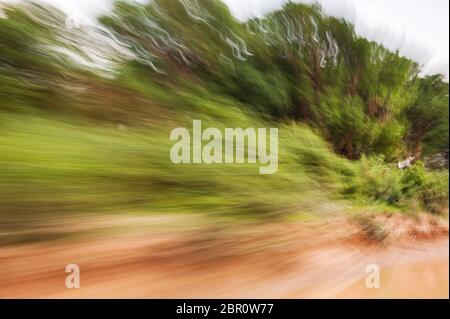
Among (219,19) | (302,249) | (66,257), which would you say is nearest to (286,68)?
(219,19)

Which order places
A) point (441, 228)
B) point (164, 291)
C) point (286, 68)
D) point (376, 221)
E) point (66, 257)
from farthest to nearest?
1. point (441, 228)
2. point (376, 221)
3. point (286, 68)
4. point (164, 291)
5. point (66, 257)

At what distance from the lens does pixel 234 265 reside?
1298 mm

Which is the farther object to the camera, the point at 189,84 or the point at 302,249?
the point at 302,249

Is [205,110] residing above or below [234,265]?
above

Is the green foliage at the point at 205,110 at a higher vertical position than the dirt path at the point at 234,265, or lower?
higher

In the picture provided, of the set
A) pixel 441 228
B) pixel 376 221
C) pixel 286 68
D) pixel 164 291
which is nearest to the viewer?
pixel 164 291

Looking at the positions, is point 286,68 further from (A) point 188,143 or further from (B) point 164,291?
(B) point 164,291

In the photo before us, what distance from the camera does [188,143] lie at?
1.24m

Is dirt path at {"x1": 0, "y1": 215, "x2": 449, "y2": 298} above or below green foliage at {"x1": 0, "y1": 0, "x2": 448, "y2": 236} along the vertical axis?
below

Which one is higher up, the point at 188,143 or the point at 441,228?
the point at 188,143

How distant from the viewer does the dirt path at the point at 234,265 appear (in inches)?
42.6

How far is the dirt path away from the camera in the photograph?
1.08 meters
